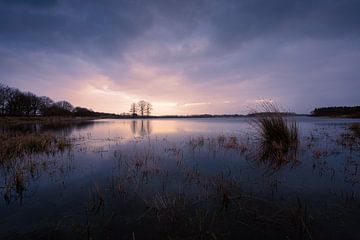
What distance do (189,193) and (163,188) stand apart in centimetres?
78

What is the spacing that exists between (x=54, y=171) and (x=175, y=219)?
18.0 ft

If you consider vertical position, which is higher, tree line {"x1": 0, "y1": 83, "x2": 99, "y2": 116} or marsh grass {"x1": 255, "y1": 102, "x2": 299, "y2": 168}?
tree line {"x1": 0, "y1": 83, "x2": 99, "y2": 116}

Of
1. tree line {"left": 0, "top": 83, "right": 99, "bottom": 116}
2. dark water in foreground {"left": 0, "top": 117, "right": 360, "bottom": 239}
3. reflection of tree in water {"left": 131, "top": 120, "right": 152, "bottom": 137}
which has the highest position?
tree line {"left": 0, "top": 83, "right": 99, "bottom": 116}

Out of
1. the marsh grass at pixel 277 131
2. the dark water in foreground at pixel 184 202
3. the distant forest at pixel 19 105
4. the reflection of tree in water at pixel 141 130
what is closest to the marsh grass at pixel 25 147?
the dark water in foreground at pixel 184 202

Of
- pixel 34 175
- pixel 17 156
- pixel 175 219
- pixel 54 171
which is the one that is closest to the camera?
pixel 175 219

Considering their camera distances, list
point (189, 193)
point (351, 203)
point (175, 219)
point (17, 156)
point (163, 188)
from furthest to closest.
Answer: point (17, 156) → point (163, 188) → point (189, 193) → point (351, 203) → point (175, 219)

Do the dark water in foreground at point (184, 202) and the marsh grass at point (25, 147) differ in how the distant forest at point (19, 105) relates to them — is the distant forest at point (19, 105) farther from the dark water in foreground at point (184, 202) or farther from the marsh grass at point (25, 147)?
the dark water in foreground at point (184, 202)

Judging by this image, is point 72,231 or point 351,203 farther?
point 351,203

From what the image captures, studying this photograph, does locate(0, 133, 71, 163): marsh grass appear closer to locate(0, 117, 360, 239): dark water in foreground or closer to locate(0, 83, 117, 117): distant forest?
locate(0, 117, 360, 239): dark water in foreground

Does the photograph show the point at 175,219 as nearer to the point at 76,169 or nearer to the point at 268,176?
the point at 268,176

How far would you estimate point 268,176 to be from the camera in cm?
609

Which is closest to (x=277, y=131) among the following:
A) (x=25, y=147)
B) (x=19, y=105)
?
(x=25, y=147)

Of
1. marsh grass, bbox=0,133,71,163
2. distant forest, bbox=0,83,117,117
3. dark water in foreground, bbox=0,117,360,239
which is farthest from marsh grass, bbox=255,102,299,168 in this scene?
distant forest, bbox=0,83,117,117

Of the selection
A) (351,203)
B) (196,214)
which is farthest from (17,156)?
(351,203)
